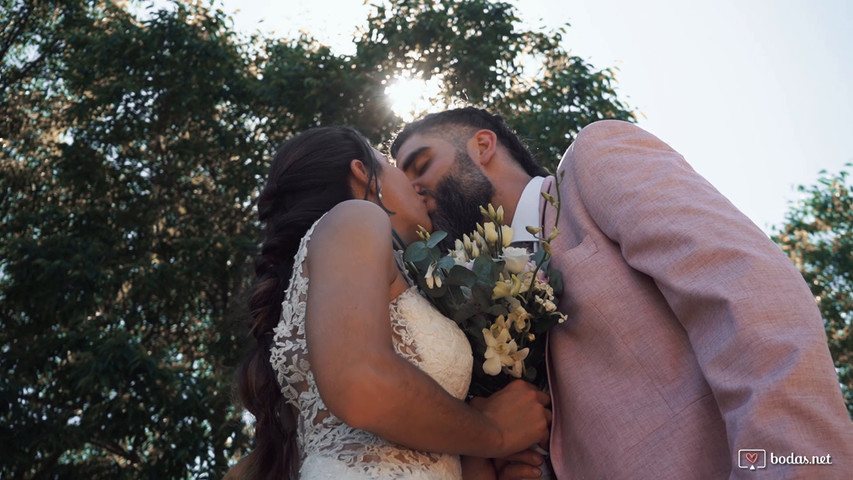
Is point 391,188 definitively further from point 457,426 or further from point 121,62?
point 121,62

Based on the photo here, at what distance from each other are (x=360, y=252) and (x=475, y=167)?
1900mm

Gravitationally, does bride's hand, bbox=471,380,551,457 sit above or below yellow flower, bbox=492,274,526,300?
below

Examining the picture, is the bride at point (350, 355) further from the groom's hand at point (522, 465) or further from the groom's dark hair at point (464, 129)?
the groom's dark hair at point (464, 129)

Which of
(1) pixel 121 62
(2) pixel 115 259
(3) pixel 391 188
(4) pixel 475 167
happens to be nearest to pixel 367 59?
(1) pixel 121 62

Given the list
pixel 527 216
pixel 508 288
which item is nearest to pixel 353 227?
pixel 508 288

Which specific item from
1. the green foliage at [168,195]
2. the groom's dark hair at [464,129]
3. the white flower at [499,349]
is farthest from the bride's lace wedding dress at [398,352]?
the green foliage at [168,195]

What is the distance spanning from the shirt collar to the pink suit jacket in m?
0.27

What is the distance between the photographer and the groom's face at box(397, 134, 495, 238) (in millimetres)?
4211

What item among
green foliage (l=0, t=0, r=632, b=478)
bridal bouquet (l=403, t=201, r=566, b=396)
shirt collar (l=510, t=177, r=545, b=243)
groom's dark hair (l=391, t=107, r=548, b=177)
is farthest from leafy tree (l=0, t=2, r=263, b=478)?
bridal bouquet (l=403, t=201, r=566, b=396)

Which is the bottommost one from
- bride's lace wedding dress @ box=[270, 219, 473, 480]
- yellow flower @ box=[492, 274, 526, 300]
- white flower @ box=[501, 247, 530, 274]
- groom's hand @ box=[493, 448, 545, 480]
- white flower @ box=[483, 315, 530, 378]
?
groom's hand @ box=[493, 448, 545, 480]

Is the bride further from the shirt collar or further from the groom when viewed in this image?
the shirt collar

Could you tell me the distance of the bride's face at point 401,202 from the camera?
362cm

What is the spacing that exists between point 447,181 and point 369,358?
195 centimetres

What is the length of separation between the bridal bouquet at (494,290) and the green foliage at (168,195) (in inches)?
287
